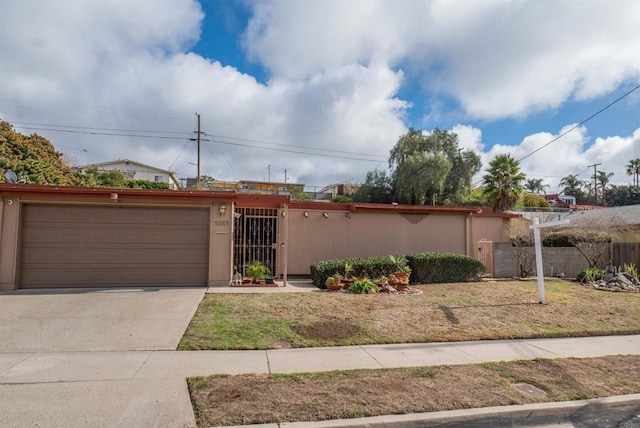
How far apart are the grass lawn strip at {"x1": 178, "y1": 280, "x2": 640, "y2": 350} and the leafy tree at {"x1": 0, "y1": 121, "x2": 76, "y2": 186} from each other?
14.4m

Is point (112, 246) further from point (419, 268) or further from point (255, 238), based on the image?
point (419, 268)

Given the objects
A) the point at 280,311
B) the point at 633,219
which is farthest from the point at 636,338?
the point at 633,219

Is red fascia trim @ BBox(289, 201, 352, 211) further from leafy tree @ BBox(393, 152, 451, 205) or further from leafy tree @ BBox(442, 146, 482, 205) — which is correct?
leafy tree @ BBox(442, 146, 482, 205)

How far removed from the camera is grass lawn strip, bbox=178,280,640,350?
23.1 ft

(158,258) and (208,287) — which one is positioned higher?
(158,258)

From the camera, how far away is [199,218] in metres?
11.8

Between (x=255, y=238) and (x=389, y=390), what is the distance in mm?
9269

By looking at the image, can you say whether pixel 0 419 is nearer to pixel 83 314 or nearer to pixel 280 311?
pixel 83 314

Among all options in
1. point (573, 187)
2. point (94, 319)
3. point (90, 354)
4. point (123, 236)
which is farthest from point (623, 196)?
point (90, 354)

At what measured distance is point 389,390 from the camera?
4703 mm

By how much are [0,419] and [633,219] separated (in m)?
24.2

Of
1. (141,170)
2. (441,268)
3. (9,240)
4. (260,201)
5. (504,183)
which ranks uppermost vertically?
(141,170)

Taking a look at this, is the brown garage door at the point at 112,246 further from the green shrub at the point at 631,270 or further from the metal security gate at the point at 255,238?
the green shrub at the point at 631,270

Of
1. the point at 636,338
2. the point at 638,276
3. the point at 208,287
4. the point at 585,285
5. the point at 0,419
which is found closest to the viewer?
the point at 0,419
